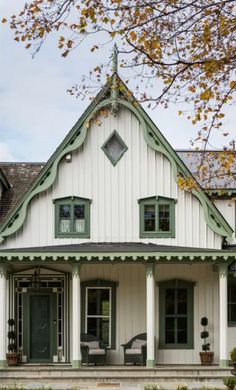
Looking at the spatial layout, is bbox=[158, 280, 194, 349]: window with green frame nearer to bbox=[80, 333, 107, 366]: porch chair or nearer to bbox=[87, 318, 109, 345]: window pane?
Result: bbox=[87, 318, 109, 345]: window pane

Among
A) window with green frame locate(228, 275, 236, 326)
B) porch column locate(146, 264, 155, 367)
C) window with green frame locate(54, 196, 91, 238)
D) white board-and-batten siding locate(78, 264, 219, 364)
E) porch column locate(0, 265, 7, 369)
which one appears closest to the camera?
porch column locate(146, 264, 155, 367)

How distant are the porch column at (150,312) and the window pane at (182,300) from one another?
6.77 ft

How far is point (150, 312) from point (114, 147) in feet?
17.6

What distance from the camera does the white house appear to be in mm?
24281

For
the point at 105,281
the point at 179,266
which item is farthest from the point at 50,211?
the point at 179,266

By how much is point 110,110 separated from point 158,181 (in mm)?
2716

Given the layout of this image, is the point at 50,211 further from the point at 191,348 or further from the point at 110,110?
the point at 191,348

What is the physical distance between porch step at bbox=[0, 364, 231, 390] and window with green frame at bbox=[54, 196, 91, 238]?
427cm

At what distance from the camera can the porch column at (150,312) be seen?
76.3ft

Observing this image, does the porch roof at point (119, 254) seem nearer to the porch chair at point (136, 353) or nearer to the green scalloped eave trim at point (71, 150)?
the green scalloped eave trim at point (71, 150)

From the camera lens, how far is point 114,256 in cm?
2317

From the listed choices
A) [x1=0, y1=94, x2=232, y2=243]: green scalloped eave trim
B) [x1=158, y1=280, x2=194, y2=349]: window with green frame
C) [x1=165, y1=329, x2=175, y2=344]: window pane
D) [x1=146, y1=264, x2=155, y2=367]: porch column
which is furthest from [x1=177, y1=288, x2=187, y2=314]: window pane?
[x1=0, y1=94, x2=232, y2=243]: green scalloped eave trim


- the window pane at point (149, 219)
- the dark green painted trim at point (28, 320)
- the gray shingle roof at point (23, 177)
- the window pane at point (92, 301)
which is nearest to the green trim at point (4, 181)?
the gray shingle roof at point (23, 177)

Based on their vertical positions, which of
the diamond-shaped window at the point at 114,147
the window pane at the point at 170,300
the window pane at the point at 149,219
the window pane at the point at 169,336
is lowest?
the window pane at the point at 169,336
